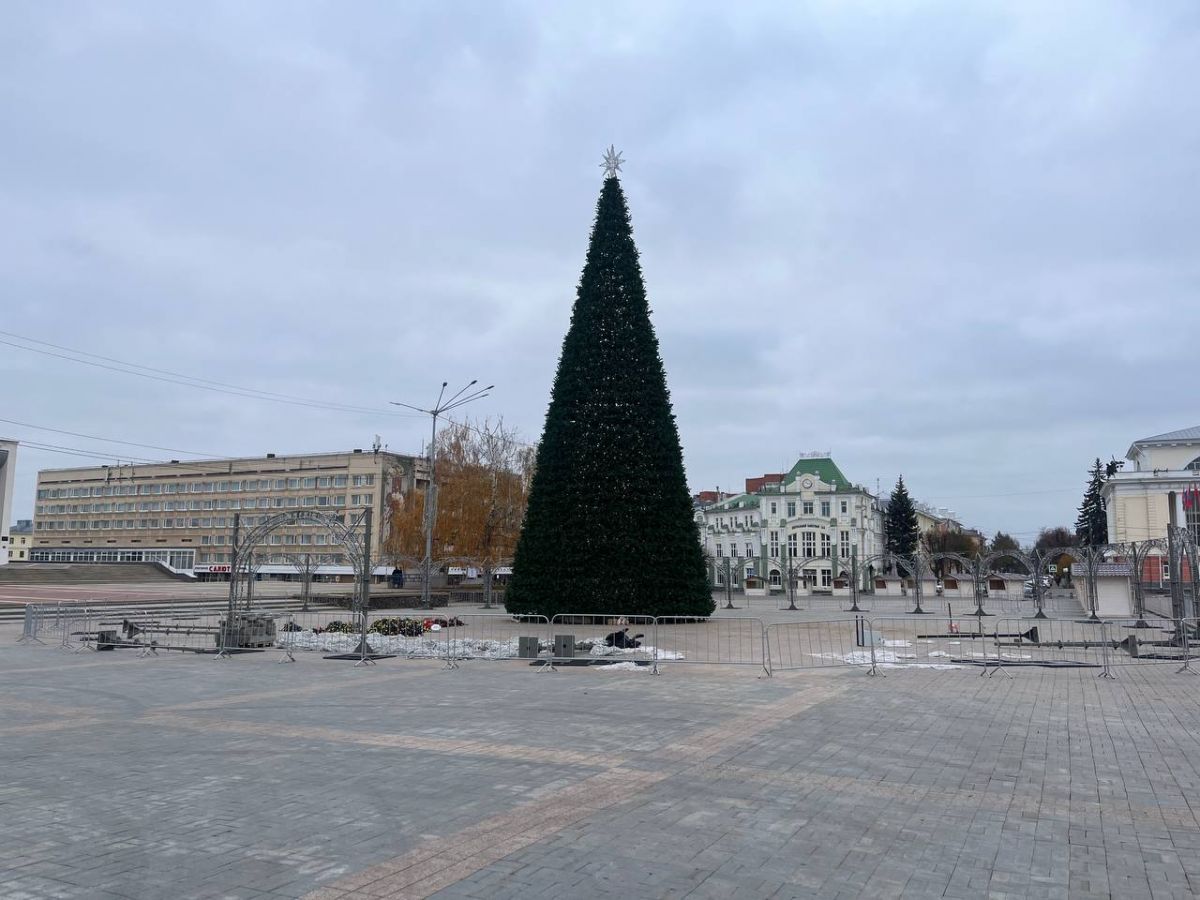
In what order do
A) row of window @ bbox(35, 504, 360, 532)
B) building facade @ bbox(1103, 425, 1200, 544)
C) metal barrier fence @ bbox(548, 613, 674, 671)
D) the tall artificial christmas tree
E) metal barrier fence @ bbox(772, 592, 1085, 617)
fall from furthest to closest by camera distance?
row of window @ bbox(35, 504, 360, 532) → building facade @ bbox(1103, 425, 1200, 544) → metal barrier fence @ bbox(772, 592, 1085, 617) → the tall artificial christmas tree → metal barrier fence @ bbox(548, 613, 674, 671)

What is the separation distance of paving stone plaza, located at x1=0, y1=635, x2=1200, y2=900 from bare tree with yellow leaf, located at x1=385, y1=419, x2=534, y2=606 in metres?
31.4

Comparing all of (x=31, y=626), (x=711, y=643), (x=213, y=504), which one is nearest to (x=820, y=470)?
(x=213, y=504)

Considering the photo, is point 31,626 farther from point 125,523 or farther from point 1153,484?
point 125,523

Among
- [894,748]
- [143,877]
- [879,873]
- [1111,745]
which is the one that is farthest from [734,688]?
[143,877]

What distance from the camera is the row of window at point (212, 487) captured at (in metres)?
102

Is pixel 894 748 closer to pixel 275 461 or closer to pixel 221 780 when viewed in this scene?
pixel 221 780

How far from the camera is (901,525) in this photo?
97.6 meters

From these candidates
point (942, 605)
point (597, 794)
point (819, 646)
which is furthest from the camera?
point (942, 605)

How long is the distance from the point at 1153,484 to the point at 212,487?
99.0 meters

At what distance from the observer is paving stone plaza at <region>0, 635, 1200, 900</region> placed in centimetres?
532

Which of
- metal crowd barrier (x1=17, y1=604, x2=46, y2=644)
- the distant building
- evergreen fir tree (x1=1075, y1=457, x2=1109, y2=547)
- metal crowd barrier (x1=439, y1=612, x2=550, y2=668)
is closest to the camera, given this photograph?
metal crowd barrier (x1=439, y1=612, x2=550, y2=668)

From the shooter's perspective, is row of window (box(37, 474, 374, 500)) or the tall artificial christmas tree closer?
the tall artificial christmas tree

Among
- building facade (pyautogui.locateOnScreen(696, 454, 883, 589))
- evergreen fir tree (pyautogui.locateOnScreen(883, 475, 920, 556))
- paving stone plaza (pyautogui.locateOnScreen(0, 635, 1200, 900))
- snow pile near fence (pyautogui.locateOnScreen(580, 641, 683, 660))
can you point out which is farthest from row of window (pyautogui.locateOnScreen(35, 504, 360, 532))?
paving stone plaza (pyautogui.locateOnScreen(0, 635, 1200, 900))

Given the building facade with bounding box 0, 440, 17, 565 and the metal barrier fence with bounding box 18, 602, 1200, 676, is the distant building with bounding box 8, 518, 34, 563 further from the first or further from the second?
the metal barrier fence with bounding box 18, 602, 1200, 676
